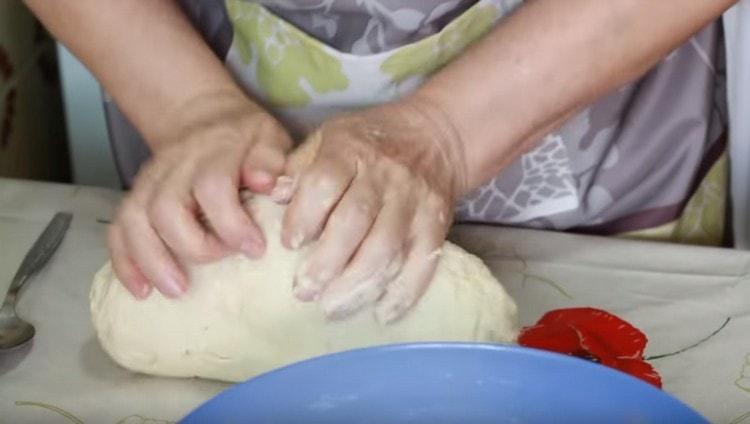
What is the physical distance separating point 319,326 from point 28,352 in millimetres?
189

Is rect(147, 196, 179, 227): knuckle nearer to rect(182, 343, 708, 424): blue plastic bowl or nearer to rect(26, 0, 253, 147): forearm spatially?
rect(26, 0, 253, 147): forearm

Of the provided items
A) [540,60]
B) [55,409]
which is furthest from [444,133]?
[55,409]

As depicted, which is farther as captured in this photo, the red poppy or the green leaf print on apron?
the green leaf print on apron

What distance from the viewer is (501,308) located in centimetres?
65

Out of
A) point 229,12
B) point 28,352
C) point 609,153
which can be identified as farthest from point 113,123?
point 609,153

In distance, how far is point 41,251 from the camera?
0.77 meters

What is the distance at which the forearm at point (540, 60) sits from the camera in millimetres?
689

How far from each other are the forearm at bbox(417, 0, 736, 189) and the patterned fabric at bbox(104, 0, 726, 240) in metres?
0.09

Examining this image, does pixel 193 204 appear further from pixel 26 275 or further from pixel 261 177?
pixel 26 275

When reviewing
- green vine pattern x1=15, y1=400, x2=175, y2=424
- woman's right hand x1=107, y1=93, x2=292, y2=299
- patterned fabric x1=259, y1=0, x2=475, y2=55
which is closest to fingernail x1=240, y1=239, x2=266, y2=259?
woman's right hand x1=107, y1=93, x2=292, y2=299

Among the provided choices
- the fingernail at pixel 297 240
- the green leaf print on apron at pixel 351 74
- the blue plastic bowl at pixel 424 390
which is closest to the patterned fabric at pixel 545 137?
the green leaf print on apron at pixel 351 74

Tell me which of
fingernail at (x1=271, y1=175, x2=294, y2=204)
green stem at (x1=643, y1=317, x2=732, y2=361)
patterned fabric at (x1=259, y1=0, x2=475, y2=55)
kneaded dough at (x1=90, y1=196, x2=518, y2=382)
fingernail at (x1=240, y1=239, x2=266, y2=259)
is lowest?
green stem at (x1=643, y1=317, x2=732, y2=361)

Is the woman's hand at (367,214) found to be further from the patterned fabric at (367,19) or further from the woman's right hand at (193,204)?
the patterned fabric at (367,19)

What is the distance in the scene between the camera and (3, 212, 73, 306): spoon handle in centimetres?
73
